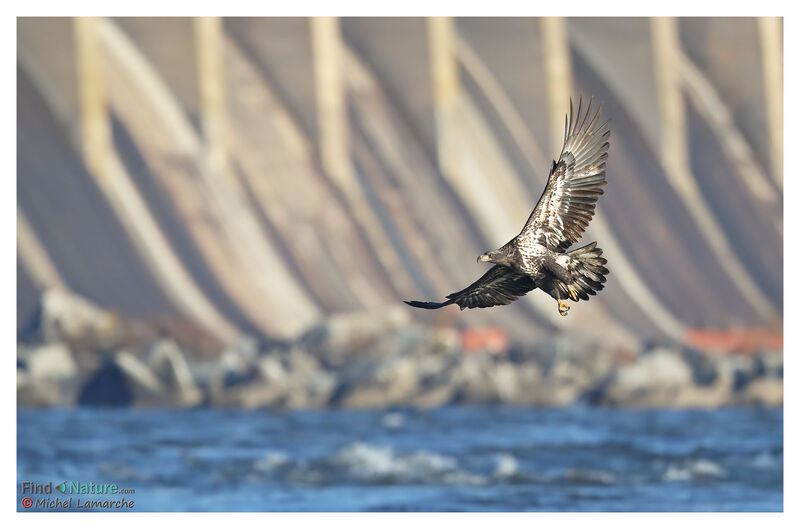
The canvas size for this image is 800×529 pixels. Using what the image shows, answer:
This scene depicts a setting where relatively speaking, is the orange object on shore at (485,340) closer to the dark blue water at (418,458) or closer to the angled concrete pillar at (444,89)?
the dark blue water at (418,458)

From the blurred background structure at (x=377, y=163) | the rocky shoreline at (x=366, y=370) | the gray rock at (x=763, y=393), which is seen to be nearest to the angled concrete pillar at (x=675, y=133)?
the blurred background structure at (x=377, y=163)

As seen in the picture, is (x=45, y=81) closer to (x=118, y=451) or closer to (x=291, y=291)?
(x=291, y=291)

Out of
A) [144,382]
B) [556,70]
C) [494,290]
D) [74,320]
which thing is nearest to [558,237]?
[494,290]

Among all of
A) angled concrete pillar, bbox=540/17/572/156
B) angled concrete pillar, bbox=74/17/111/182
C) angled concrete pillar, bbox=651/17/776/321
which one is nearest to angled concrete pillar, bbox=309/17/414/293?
angled concrete pillar, bbox=540/17/572/156

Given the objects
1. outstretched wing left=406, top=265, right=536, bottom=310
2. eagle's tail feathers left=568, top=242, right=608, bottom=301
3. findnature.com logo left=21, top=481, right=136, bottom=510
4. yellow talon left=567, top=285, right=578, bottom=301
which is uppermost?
findnature.com logo left=21, top=481, right=136, bottom=510

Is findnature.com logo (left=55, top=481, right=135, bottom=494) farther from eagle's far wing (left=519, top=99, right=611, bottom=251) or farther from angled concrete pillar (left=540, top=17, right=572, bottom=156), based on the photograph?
eagle's far wing (left=519, top=99, right=611, bottom=251)

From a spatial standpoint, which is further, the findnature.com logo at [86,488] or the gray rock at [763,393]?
the gray rock at [763,393]

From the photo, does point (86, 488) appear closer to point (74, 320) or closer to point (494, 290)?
point (74, 320)
